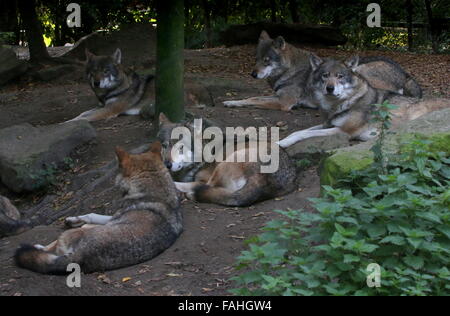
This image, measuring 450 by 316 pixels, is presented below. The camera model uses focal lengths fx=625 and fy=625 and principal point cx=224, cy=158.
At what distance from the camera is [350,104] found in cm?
840

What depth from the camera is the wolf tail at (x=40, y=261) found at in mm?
4965

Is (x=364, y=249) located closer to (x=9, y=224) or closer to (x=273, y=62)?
(x=9, y=224)

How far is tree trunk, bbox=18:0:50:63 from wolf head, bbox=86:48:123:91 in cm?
352

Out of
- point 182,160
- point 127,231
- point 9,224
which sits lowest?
point 9,224

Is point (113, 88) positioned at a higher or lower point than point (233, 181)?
higher

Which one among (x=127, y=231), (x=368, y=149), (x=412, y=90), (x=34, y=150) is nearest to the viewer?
(x=127, y=231)

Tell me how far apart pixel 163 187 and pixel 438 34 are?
1224cm

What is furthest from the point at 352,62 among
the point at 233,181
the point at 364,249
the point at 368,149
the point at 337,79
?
the point at 364,249

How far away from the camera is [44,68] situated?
13719mm

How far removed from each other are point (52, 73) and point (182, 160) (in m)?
7.32

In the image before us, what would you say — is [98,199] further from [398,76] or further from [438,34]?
[438,34]
